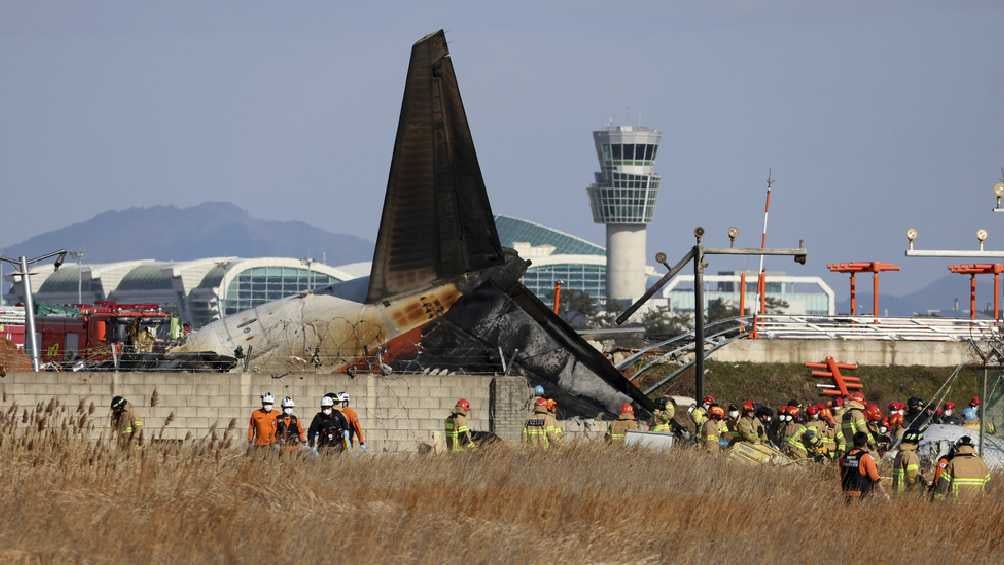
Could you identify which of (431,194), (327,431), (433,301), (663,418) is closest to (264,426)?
(327,431)

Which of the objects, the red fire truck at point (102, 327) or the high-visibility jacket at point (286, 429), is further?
the red fire truck at point (102, 327)

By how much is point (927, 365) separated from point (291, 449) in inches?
1444

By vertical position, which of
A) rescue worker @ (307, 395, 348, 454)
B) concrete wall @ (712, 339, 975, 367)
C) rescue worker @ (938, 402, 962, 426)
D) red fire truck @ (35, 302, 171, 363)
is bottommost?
rescue worker @ (938, 402, 962, 426)

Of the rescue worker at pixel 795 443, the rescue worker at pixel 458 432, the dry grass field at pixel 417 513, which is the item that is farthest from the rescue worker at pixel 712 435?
the rescue worker at pixel 458 432

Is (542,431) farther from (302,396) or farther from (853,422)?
(302,396)

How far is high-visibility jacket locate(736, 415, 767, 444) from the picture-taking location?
30438mm

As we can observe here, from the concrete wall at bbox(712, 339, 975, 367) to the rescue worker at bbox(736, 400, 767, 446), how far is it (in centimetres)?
2300

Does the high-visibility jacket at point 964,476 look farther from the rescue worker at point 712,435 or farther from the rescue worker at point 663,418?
the rescue worker at point 663,418

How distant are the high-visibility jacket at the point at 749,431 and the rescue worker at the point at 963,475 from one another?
7.54m

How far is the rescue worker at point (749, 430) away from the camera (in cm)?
3045

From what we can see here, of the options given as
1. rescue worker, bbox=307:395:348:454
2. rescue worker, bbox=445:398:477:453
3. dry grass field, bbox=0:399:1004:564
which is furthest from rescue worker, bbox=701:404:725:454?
rescue worker, bbox=307:395:348:454

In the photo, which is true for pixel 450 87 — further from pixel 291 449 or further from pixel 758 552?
pixel 758 552

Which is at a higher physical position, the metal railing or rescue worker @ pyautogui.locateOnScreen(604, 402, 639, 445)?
the metal railing

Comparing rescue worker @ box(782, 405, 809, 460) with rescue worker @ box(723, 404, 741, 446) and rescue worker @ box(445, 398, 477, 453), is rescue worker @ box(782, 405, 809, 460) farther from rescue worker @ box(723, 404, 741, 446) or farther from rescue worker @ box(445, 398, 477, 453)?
rescue worker @ box(445, 398, 477, 453)
